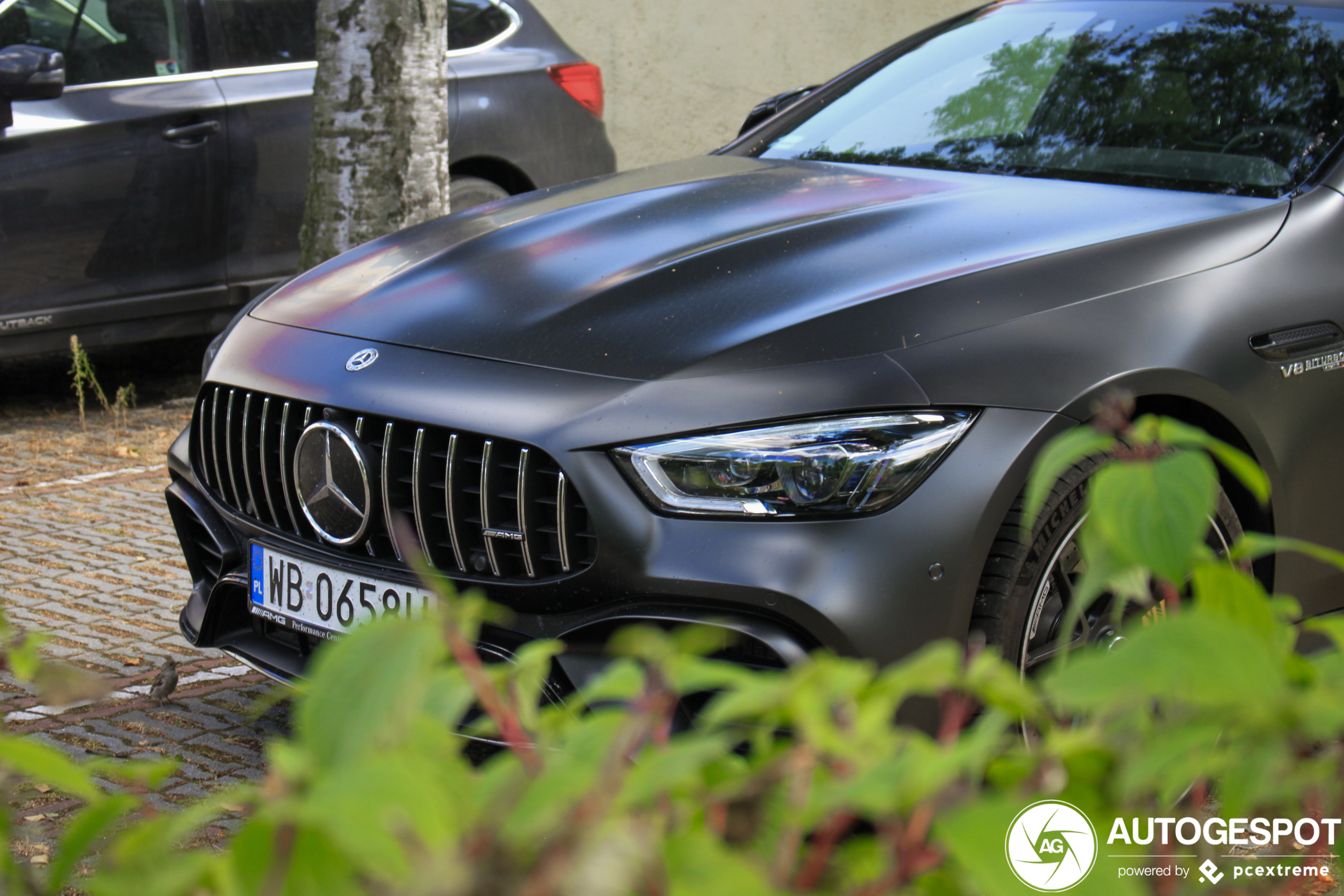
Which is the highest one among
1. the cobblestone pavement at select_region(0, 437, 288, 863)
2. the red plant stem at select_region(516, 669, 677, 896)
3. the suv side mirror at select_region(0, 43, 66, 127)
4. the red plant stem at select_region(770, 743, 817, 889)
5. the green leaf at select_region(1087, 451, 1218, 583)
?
the suv side mirror at select_region(0, 43, 66, 127)

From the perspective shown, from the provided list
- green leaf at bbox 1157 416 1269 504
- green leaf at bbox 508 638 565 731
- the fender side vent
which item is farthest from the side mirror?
green leaf at bbox 508 638 565 731

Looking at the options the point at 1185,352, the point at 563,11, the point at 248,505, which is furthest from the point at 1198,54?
the point at 563,11

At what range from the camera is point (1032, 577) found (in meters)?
2.21

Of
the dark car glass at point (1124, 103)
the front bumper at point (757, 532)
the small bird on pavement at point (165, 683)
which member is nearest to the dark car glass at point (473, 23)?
the dark car glass at point (1124, 103)

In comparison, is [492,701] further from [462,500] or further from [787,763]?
[462,500]

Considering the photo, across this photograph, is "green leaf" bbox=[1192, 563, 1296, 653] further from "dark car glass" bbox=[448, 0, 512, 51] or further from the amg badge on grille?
"dark car glass" bbox=[448, 0, 512, 51]

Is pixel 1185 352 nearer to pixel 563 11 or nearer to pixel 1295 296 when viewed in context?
pixel 1295 296

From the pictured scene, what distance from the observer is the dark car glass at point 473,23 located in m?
6.62

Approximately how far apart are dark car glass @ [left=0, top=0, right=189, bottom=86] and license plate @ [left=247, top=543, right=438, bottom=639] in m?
3.97

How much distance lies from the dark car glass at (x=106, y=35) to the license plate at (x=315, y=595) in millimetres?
3972

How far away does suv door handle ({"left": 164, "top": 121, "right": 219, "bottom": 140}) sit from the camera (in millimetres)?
5820

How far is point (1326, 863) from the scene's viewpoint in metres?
0.75

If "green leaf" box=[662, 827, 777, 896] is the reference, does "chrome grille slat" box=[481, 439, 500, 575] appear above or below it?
below

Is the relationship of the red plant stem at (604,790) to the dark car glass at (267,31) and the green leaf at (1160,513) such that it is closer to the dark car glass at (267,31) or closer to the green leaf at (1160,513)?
the green leaf at (1160,513)
